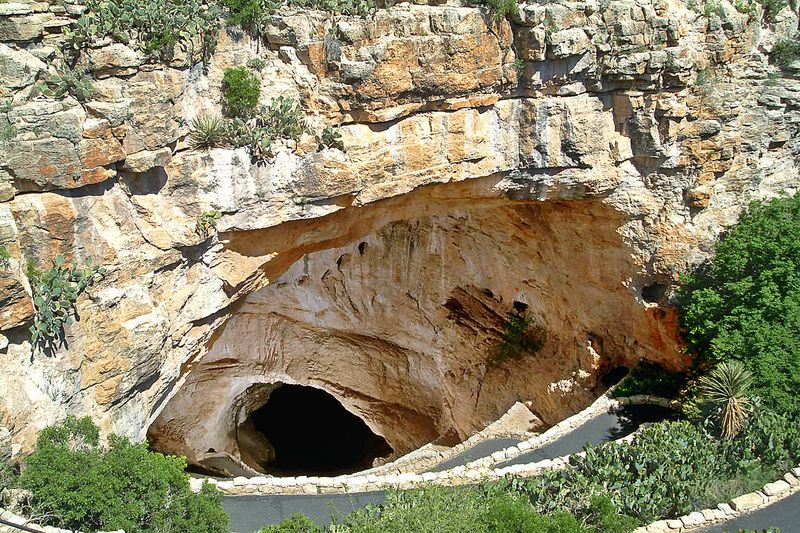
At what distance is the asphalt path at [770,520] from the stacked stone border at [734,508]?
0.35 ft

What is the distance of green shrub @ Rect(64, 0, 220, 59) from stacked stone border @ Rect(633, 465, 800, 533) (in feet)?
45.6

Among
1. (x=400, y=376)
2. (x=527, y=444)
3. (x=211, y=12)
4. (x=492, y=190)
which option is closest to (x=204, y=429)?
(x=400, y=376)

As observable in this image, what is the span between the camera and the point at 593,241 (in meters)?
22.2

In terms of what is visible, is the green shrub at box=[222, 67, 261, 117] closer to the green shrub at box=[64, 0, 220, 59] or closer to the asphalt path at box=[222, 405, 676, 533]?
the green shrub at box=[64, 0, 220, 59]

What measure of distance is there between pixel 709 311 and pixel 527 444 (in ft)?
19.6

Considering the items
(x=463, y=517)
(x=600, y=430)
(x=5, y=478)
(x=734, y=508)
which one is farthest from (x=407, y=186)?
(x=5, y=478)

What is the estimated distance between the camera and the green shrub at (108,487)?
13047 mm

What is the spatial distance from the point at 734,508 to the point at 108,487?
41.7 feet

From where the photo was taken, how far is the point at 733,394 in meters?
17.5

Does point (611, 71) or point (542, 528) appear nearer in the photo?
point (542, 528)

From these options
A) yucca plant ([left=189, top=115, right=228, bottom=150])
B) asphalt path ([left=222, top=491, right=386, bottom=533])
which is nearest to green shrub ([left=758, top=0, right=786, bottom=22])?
yucca plant ([left=189, top=115, right=228, bottom=150])

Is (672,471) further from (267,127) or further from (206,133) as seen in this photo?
(206,133)

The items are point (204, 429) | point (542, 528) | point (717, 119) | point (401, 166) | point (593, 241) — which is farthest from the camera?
→ point (204, 429)

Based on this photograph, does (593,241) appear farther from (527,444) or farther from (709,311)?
(527,444)
